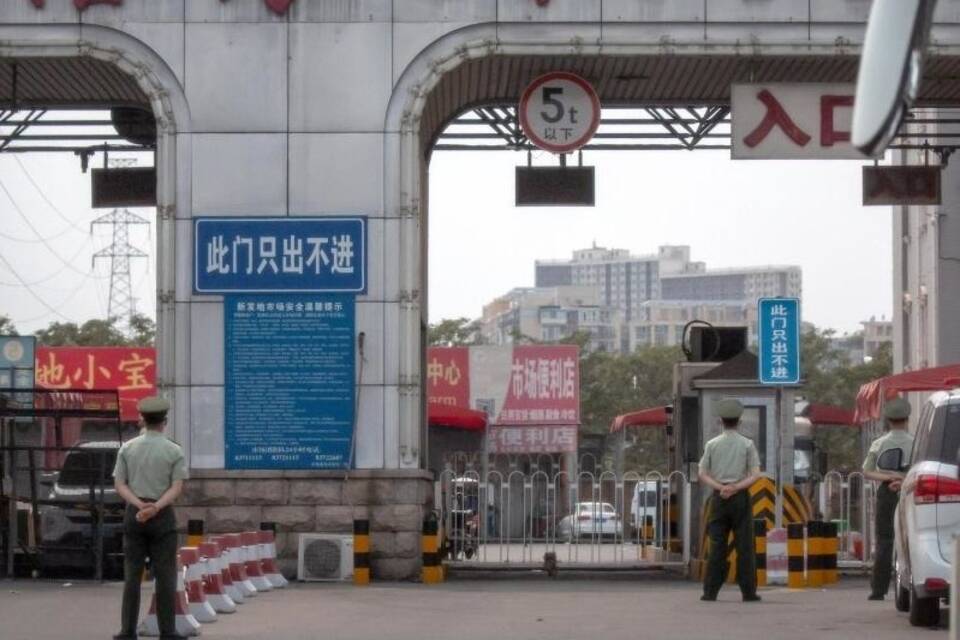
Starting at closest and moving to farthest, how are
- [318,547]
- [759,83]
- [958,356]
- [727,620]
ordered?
1. [727,620]
2. [318,547]
3. [759,83]
4. [958,356]

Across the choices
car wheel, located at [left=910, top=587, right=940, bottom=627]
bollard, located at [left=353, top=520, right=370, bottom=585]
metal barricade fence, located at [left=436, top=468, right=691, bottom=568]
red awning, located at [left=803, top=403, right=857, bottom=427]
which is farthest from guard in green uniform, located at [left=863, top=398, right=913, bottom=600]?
Answer: red awning, located at [left=803, top=403, right=857, bottom=427]

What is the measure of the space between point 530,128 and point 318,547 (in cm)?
553

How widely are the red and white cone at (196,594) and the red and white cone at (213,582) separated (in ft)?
1.99

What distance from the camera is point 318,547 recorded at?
1988 cm

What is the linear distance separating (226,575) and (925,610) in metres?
5.87

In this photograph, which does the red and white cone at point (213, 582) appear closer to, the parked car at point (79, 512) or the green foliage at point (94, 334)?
the parked car at point (79, 512)

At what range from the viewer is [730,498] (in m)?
16.6

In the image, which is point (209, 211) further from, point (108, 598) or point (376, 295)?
point (108, 598)

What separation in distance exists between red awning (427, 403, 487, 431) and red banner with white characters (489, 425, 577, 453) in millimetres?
7780

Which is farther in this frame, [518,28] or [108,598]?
[518,28]

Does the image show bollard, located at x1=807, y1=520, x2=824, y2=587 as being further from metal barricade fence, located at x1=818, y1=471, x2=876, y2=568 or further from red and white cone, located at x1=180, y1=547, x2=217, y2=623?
red and white cone, located at x1=180, y1=547, x2=217, y2=623

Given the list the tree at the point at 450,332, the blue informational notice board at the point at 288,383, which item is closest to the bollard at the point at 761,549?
the blue informational notice board at the point at 288,383

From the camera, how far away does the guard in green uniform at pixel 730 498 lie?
16578 millimetres

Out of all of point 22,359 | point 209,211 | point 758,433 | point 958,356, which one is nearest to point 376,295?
point 209,211
